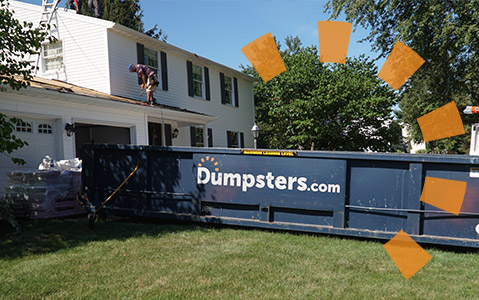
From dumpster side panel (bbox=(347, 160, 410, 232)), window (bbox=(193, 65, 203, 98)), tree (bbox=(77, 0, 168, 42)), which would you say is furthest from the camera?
tree (bbox=(77, 0, 168, 42))

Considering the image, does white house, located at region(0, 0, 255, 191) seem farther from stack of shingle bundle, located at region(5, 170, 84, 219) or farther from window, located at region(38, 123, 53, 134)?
stack of shingle bundle, located at region(5, 170, 84, 219)

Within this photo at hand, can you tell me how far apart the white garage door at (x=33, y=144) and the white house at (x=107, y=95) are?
0.07 feet

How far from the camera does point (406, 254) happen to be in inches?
195

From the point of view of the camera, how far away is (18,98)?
8.52 metres

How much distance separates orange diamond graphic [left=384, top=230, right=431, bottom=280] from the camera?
14.2 feet

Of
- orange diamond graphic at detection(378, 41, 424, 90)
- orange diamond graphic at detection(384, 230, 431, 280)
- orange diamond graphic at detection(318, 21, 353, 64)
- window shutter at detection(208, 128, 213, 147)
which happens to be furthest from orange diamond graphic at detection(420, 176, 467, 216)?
window shutter at detection(208, 128, 213, 147)

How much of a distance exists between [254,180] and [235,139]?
548 inches

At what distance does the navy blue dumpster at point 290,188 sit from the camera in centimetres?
512

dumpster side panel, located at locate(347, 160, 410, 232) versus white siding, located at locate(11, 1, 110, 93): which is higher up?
white siding, located at locate(11, 1, 110, 93)

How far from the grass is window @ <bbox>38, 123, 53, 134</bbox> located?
421 cm

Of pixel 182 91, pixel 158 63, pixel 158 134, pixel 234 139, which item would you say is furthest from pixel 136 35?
pixel 234 139

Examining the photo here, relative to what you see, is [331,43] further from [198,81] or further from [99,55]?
[198,81]

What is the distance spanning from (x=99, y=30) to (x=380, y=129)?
1381cm

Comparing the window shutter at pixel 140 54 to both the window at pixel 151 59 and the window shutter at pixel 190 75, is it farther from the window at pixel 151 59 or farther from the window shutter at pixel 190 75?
the window shutter at pixel 190 75
